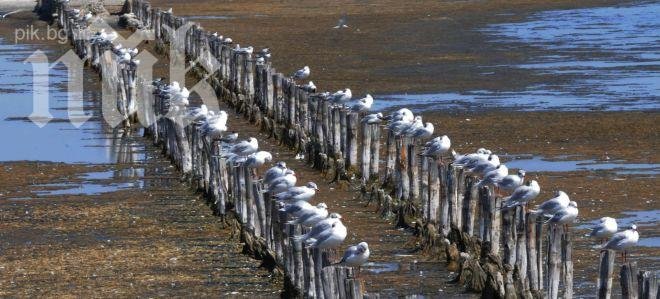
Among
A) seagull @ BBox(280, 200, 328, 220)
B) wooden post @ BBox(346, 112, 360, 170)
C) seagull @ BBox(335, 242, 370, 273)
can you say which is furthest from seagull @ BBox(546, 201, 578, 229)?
wooden post @ BBox(346, 112, 360, 170)

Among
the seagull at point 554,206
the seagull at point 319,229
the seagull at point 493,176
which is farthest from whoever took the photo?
the seagull at point 493,176

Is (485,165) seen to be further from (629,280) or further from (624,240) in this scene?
(629,280)

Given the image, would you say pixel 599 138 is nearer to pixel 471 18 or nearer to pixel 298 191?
pixel 298 191

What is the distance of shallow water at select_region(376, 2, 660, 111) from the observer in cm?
2738

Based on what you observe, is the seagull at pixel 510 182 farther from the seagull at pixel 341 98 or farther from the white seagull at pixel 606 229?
the seagull at pixel 341 98

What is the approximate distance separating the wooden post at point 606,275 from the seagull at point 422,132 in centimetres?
642

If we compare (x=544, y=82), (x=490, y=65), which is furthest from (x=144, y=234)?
(x=490, y=65)

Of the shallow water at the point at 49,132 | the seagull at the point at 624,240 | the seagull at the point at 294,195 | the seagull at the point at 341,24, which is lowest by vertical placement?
the shallow water at the point at 49,132

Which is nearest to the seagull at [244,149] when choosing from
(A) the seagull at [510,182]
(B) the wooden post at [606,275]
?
(A) the seagull at [510,182]

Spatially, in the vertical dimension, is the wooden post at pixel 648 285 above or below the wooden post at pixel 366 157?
above

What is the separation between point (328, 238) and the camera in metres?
12.5

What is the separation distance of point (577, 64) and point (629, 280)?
916 inches

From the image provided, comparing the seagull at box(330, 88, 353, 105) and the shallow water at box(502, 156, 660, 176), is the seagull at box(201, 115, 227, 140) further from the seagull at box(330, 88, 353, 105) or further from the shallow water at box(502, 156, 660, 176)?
the shallow water at box(502, 156, 660, 176)

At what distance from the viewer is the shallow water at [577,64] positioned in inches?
1078
